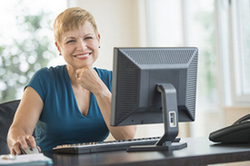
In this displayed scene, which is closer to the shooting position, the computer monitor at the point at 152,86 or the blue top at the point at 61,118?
the computer monitor at the point at 152,86

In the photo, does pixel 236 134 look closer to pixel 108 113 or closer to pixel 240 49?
pixel 108 113

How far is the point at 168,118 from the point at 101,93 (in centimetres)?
44

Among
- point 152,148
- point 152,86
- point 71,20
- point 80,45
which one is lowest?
point 152,148

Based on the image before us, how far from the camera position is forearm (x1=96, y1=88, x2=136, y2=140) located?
1.81 meters

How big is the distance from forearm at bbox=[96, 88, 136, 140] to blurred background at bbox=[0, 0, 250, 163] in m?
1.88

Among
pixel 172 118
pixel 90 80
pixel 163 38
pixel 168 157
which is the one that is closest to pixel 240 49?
pixel 163 38

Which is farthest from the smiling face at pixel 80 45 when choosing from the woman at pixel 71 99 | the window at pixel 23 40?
the window at pixel 23 40

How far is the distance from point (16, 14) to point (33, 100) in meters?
2.97

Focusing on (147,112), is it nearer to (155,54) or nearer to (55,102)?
(155,54)

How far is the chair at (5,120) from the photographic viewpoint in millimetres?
1939

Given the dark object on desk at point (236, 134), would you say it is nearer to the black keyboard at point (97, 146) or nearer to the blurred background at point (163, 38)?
the black keyboard at point (97, 146)

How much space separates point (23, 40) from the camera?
4.60 m

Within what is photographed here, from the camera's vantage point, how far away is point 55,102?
6.26 ft

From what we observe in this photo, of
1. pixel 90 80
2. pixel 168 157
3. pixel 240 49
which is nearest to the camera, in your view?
pixel 168 157
